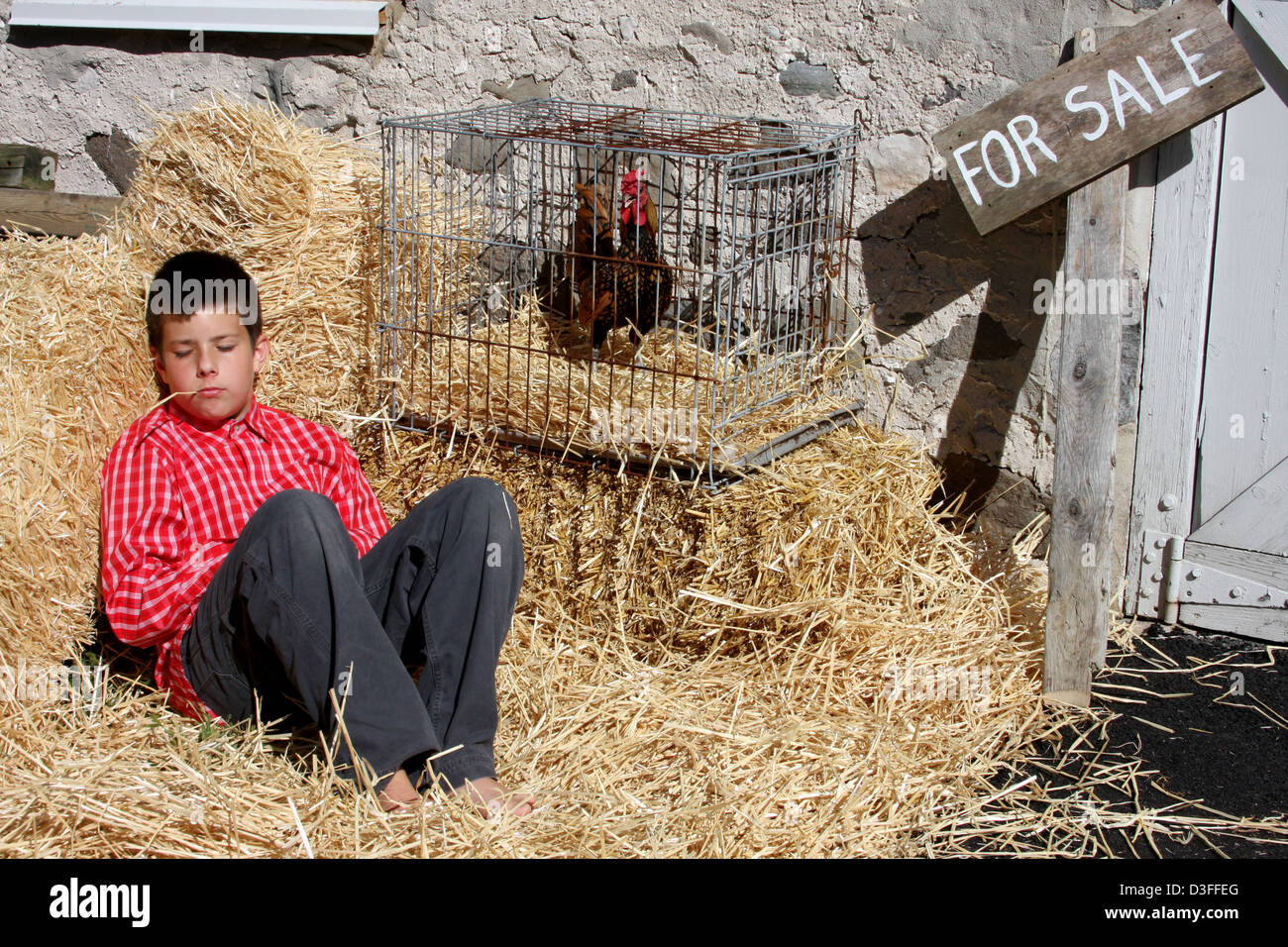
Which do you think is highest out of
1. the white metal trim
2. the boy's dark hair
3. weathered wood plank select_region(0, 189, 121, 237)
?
the white metal trim

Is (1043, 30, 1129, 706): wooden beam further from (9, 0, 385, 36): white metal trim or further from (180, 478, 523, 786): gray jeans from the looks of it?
(9, 0, 385, 36): white metal trim

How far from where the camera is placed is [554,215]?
408 centimetres

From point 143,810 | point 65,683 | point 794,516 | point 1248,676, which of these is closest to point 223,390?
point 65,683

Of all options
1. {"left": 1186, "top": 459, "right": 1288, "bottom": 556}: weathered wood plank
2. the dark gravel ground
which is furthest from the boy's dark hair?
{"left": 1186, "top": 459, "right": 1288, "bottom": 556}: weathered wood plank

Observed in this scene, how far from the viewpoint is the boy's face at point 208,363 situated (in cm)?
272

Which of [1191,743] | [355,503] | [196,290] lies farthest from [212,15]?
[1191,743]

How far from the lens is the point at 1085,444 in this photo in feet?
10.4

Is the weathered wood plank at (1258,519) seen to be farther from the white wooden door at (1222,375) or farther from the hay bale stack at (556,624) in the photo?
the hay bale stack at (556,624)

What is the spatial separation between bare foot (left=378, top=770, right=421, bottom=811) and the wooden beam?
177 centimetres

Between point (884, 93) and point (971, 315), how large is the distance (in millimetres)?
743

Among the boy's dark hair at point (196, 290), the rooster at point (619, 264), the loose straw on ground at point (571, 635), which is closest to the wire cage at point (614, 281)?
the rooster at point (619, 264)

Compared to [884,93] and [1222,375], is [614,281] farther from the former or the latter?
[1222,375]

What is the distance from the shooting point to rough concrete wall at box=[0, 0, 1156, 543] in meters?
3.62
